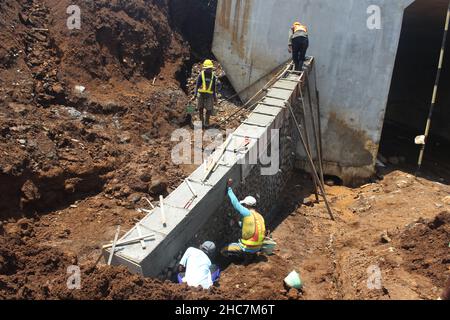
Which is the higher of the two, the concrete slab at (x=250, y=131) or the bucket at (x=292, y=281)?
the concrete slab at (x=250, y=131)

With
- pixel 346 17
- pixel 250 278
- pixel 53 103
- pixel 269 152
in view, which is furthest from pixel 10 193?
pixel 346 17

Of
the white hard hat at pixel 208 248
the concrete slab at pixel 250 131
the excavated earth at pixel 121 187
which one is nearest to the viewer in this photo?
the excavated earth at pixel 121 187

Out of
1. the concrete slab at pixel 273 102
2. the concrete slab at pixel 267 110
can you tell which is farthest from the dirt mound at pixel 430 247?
the concrete slab at pixel 273 102

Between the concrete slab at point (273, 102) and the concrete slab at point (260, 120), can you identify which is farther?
the concrete slab at point (273, 102)

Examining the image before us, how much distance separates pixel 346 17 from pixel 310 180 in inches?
160

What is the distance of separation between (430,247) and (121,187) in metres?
5.31

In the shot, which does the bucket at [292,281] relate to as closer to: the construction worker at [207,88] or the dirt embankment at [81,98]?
the dirt embankment at [81,98]

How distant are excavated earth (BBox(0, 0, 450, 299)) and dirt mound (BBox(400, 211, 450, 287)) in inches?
0.9

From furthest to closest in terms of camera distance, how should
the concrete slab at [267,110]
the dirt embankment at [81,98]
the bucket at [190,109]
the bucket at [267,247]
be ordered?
the bucket at [190,109], the concrete slab at [267,110], the dirt embankment at [81,98], the bucket at [267,247]

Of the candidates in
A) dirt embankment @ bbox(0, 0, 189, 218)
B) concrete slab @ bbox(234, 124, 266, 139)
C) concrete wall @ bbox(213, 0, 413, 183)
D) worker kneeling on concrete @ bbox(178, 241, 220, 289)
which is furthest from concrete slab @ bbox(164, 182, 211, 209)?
concrete wall @ bbox(213, 0, 413, 183)

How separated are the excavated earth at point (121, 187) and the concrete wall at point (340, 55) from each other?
106 cm

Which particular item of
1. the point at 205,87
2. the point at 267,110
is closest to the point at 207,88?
the point at 205,87

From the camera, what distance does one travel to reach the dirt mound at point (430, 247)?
5922 mm

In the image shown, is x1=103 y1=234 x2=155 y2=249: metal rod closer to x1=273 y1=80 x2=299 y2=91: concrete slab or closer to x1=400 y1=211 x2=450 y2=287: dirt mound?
x1=400 y1=211 x2=450 y2=287: dirt mound
